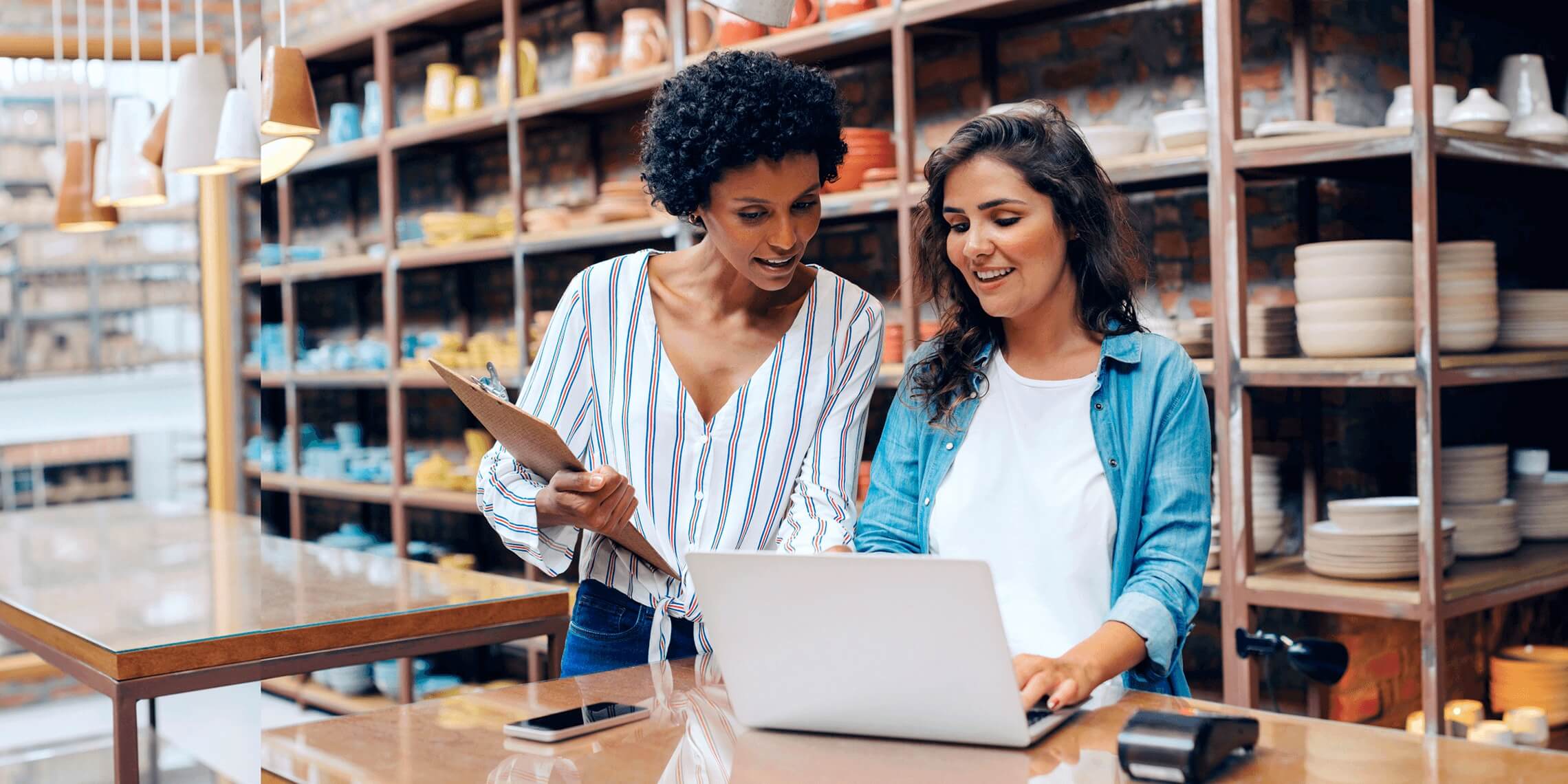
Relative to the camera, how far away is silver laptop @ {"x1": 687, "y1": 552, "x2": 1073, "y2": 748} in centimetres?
110

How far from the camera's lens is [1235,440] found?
2.71 meters

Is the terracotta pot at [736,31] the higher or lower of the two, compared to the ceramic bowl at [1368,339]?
higher

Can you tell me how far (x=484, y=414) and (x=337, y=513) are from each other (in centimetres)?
460

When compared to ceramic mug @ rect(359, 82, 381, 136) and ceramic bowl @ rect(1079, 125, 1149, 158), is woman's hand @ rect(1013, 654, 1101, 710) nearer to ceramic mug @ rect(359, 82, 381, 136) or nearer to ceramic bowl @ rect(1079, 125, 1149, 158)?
ceramic bowl @ rect(1079, 125, 1149, 158)

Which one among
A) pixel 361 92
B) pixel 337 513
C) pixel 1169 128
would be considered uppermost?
pixel 361 92

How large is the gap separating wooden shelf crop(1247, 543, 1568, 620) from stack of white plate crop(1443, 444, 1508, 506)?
5.3 inches

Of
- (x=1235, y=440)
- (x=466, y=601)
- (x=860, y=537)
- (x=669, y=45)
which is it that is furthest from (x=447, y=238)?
(x=860, y=537)

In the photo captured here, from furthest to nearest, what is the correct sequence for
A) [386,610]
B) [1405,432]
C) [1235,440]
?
[1405,432], [1235,440], [386,610]

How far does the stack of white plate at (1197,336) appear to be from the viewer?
2.83 metres

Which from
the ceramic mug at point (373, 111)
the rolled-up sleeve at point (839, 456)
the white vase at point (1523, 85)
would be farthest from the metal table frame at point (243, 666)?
the ceramic mug at point (373, 111)

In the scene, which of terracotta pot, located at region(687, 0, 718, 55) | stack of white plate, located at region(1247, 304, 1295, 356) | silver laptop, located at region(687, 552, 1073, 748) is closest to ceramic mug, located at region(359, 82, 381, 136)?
terracotta pot, located at region(687, 0, 718, 55)

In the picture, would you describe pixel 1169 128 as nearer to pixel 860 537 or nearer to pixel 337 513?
pixel 860 537

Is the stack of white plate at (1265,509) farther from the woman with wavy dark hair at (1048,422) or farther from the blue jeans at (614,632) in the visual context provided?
the blue jeans at (614,632)

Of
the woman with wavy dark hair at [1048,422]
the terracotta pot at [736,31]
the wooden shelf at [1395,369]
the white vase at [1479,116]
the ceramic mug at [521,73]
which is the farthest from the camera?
the ceramic mug at [521,73]
